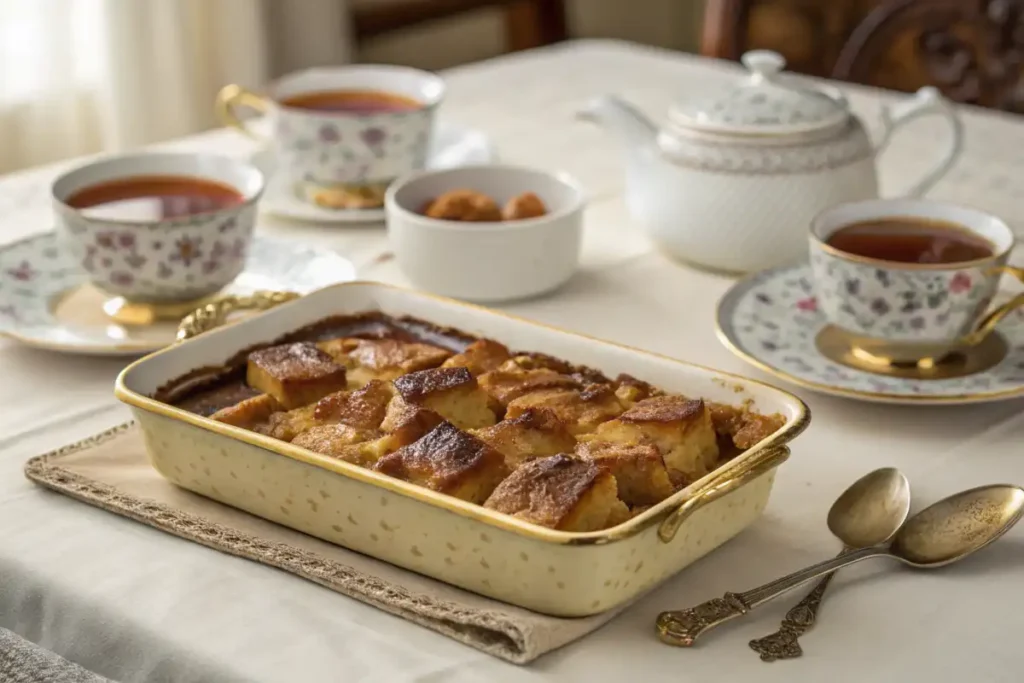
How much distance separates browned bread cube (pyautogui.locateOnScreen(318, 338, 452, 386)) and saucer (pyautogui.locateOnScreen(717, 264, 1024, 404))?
284 millimetres

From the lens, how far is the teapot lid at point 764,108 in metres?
1.37

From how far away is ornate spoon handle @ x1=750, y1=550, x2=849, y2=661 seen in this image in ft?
2.65

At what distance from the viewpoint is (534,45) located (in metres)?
3.56

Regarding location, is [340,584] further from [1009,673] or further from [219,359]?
[1009,673]

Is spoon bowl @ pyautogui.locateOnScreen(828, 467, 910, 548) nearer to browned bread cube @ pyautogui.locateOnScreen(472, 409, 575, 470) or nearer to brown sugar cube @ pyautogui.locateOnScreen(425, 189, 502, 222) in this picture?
browned bread cube @ pyautogui.locateOnScreen(472, 409, 575, 470)

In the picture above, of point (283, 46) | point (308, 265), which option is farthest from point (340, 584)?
point (283, 46)

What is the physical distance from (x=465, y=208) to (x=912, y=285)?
45 centimetres

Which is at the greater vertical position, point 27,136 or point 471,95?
point 471,95

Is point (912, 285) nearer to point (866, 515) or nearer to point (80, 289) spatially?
point (866, 515)

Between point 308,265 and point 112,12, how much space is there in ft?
5.61

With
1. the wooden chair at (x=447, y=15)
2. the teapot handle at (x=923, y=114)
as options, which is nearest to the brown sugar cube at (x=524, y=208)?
the teapot handle at (x=923, y=114)

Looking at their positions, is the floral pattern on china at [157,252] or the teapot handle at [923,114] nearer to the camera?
the floral pattern on china at [157,252]

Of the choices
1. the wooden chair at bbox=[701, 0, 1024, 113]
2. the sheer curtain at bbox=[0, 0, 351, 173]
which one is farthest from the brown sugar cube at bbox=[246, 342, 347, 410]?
the sheer curtain at bbox=[0, 0, 351, 173]

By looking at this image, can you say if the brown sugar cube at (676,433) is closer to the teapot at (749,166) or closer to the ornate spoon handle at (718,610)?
the ornate spoon handle at (718,610)
